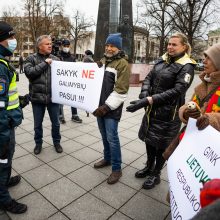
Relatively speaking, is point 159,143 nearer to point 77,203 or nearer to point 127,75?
point 127,75

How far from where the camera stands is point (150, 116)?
3.21 m

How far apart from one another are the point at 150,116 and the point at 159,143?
0.39 meters

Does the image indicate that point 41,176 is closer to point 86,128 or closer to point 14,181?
point 14,181

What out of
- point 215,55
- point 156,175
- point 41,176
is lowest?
point 41,176

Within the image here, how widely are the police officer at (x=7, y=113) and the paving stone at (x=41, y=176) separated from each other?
0.56 meters

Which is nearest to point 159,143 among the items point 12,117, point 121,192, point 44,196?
point 121,192

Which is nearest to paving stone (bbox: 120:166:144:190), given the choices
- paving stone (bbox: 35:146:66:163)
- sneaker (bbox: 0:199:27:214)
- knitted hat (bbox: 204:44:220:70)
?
paving stone (bbox: 35:146:66:163)

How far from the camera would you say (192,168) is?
63.4 inches

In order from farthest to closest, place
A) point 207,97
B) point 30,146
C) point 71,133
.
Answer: point 71,133 < point 30,146 < point 207,97

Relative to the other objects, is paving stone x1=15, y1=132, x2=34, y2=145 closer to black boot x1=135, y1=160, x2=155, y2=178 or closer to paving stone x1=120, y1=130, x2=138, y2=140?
paving stone x1=120, y1=130, x2=138, y2=140

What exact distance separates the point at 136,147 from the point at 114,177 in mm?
1474

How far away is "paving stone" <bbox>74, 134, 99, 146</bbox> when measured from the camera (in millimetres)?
4865

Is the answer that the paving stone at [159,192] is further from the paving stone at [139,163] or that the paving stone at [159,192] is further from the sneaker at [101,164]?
the sneaker at [101,164]

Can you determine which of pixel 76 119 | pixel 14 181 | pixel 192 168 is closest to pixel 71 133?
pixel 76 119
